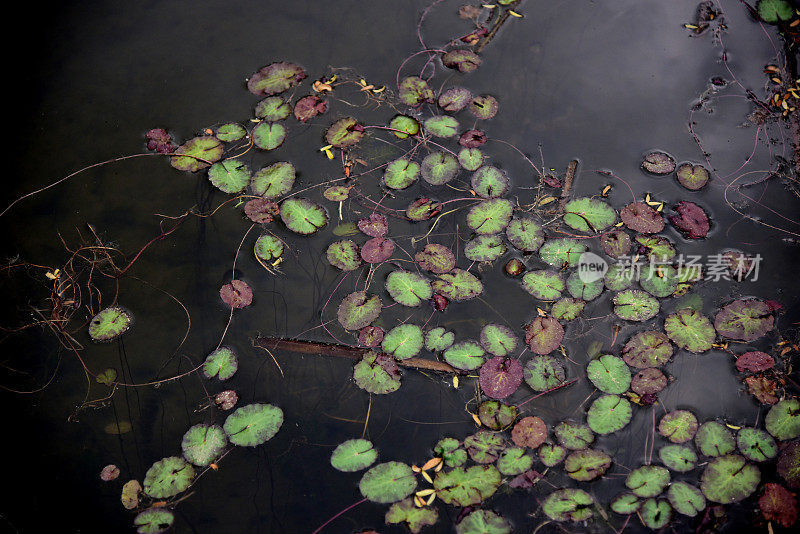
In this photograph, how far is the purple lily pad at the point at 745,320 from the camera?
3.51 metres

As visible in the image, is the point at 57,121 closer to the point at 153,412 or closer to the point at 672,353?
the point at 153,412

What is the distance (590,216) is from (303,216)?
6.72ft

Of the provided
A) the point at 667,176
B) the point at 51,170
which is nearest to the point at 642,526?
the point at 667,176

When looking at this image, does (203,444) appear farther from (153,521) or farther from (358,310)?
(358,310)

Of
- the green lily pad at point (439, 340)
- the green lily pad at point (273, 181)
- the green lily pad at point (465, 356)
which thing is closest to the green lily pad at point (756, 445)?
the green lily pad at point (465, 356)

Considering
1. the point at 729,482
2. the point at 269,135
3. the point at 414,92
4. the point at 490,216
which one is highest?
the point at 414,92

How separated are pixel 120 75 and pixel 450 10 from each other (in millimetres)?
2690

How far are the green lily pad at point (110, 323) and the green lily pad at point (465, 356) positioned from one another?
225 cm

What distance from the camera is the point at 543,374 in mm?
3443

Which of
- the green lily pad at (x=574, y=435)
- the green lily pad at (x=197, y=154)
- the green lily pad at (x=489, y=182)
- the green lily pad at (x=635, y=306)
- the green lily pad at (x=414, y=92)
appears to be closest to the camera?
the green lily pad at (x=574, y=435)

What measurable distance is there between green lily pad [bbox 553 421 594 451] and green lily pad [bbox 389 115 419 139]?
231 centimetres

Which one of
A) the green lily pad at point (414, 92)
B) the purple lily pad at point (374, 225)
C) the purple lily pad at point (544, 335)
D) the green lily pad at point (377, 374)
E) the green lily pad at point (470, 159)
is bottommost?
the green lily pad at point (377, 374)

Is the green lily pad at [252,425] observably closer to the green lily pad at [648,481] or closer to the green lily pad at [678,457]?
the green lily pad at [648,481]

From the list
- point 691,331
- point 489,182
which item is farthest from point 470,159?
point 691,331
